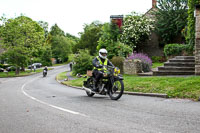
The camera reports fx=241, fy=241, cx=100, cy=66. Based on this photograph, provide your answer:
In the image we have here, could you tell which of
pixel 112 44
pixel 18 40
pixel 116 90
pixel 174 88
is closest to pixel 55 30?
pixel 18 40

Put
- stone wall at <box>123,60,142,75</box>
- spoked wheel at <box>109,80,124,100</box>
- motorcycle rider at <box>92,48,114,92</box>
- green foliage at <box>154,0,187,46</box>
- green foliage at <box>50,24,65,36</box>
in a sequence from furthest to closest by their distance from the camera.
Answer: green foliage at <box>50,24,65,36</box>, green foliage at <box>154,0,187,46</box>, stone wall at <box>123,60,142,75</box>, motorcycle rider at <box>92,48,114,92</box>, spoked wheel at <box>109,80,124,100</box>

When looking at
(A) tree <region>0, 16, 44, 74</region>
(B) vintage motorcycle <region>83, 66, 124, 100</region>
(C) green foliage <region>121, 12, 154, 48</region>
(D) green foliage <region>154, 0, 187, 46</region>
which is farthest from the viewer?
(A) tree <region>0, 16, 44, 74</region>

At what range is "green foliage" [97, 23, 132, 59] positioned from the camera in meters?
Answer: 24.6

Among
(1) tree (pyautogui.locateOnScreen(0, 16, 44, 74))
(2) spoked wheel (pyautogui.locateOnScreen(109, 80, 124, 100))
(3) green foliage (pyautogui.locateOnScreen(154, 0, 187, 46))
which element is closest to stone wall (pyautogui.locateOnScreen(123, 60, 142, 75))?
(2) spoked wheel (pyautogui.locateOnScreen(109, 80, 124, 100))

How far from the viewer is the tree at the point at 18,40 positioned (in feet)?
142

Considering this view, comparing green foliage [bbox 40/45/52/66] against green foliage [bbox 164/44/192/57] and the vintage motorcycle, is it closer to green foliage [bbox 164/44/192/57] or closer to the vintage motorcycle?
green foliage [bbox 164/44/192/57]

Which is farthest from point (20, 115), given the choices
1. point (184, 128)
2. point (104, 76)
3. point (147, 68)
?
point (147, 68)

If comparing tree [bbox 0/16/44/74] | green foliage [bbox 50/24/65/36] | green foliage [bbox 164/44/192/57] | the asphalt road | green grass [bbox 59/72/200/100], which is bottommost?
the asphalt road

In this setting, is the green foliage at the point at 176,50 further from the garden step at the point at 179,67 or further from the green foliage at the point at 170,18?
the green foliage at the point at 170,18

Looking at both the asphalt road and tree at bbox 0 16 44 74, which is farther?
tree at bbox 0 16 44 74

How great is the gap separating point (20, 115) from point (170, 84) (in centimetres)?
655

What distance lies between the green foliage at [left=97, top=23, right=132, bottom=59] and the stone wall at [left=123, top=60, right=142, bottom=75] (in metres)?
3.25

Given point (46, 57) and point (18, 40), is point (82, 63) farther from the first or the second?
point (46, 57)

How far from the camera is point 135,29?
110 feet
